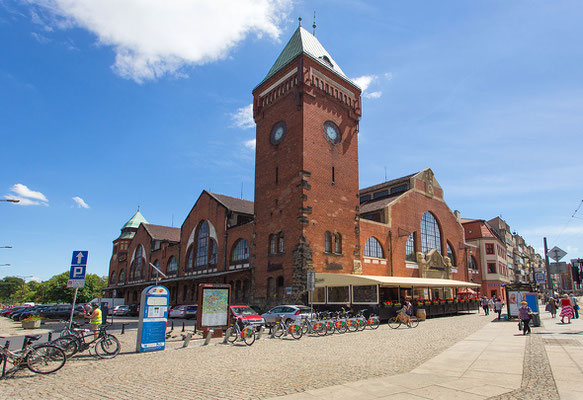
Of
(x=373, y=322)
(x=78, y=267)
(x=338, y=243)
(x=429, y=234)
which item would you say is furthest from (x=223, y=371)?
(x=429, y=234)

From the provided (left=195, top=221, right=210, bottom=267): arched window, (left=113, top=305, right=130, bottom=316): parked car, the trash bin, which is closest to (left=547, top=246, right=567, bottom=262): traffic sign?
the trash bin

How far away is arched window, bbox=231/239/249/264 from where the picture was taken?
3588 centimetres

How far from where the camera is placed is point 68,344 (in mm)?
11383

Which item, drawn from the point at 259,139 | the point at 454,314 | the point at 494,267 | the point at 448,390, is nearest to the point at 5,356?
the point at 448,390

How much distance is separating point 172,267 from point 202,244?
30.7 feet

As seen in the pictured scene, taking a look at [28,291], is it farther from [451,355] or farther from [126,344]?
[451,355]

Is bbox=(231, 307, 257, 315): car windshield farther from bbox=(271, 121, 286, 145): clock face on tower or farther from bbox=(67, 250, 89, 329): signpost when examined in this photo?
bbox=(271, 121, 286, 145): clock face on tower

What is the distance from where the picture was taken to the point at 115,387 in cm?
803

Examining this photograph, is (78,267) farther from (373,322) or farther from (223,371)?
(373,322)

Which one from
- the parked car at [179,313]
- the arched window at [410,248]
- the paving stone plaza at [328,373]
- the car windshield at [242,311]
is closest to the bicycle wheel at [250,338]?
the paving stone plaza at [328,373]

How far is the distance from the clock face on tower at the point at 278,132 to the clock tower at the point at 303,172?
95mm

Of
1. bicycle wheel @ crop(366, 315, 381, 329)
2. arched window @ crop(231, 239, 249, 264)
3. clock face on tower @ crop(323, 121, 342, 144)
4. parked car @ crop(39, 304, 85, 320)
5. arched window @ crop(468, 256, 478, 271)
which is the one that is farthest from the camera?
arched window @ crop(468, 256, 478, 271)

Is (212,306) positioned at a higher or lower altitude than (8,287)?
higher

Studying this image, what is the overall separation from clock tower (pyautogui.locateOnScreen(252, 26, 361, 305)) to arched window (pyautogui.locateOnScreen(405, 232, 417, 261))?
8.52 meters
